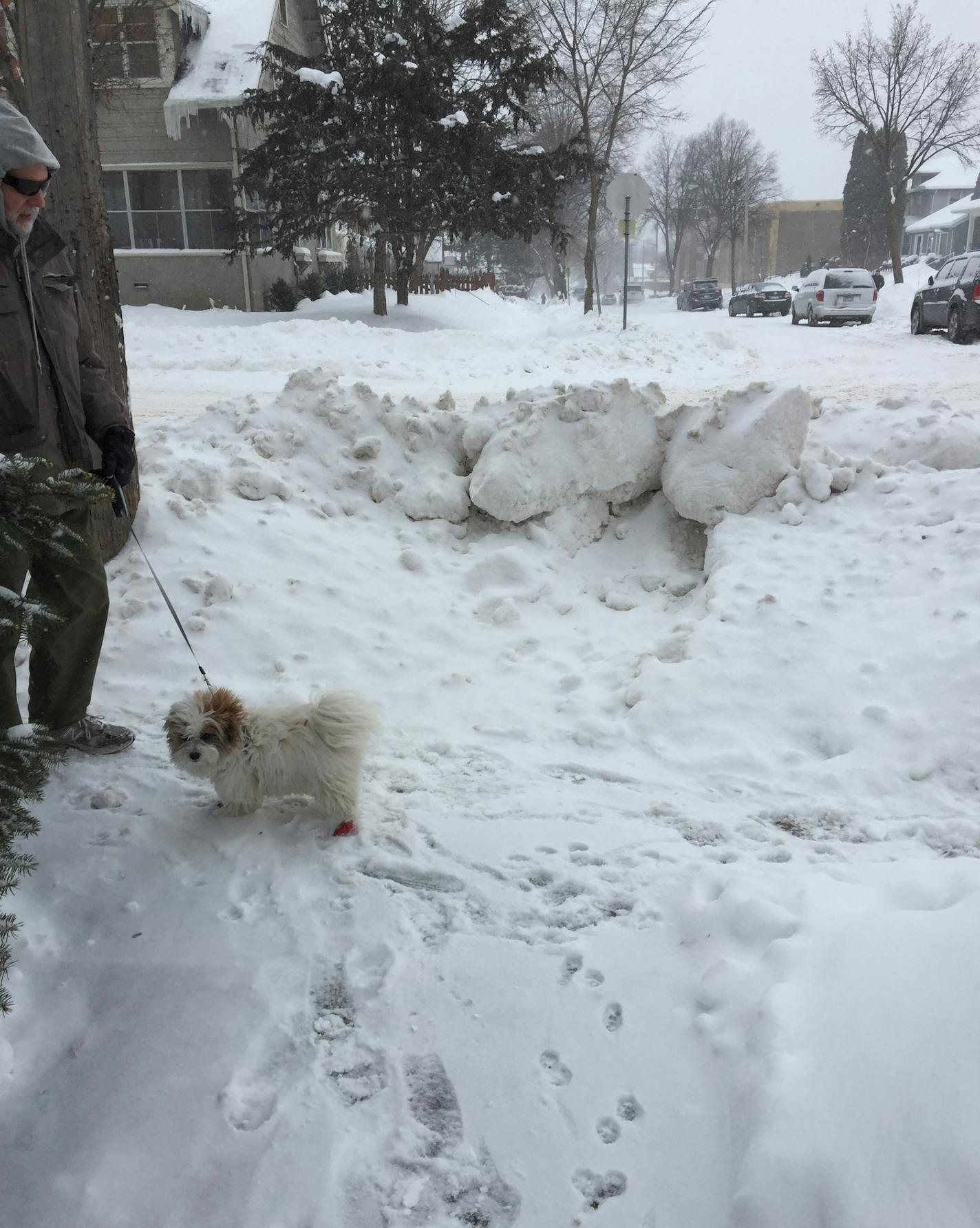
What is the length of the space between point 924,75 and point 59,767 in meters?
43.1

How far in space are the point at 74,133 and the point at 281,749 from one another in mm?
3524

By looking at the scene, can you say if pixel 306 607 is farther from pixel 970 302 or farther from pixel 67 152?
pixel 970 302

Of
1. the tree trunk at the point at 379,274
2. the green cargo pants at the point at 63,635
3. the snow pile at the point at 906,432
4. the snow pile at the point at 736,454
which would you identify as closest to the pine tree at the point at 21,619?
the green cargo pants at the point at 63,635

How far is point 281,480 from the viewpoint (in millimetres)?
5867

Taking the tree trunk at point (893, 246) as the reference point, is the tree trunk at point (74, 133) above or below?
below

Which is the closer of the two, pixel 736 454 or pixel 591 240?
pixel 736 454

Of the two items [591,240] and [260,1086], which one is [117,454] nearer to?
[260,1086]

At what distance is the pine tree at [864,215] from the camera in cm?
6075

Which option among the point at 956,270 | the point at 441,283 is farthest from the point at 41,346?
→ the point at 441,283

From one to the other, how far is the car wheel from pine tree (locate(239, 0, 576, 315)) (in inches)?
396

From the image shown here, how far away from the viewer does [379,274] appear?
69.6 feet

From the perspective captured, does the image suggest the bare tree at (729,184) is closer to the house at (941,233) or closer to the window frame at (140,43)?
the house at (941,233)

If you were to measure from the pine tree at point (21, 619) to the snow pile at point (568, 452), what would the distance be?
3.85m

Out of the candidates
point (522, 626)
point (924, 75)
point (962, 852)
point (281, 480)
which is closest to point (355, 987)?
point (962, 852)
